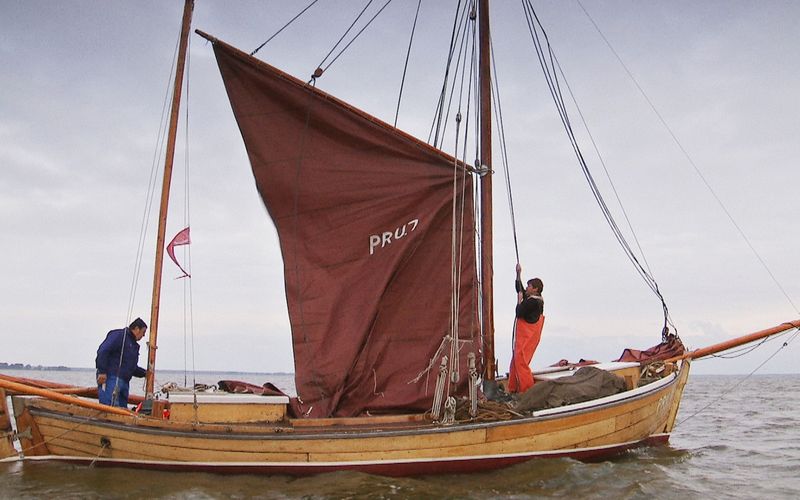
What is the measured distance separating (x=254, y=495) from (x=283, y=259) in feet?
13.7

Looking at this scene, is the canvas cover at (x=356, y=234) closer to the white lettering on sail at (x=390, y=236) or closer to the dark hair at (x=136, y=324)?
the white lettering on sail at (x=390, y=236)

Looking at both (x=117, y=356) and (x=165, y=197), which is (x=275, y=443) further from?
(x=165, y=197)

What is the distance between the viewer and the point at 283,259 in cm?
1067

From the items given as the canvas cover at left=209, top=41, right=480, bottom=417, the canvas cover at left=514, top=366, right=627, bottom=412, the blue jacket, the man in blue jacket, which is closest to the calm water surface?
the canvas cover at left=514, top=366, right=627, bottom=412

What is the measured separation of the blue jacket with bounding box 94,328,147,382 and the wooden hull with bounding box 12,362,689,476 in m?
1.17

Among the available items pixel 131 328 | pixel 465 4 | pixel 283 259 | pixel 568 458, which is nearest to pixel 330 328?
pixel 283 259

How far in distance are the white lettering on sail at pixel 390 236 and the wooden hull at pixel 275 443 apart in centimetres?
309

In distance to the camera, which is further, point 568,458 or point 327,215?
point 327,215

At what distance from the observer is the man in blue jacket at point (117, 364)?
32.4 ft

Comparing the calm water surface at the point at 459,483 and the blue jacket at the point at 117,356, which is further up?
the blue jacket at the point at 117,356

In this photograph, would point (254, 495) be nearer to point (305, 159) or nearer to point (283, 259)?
point (283, 259)

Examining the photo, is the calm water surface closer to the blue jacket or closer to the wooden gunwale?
the wooden gunwale

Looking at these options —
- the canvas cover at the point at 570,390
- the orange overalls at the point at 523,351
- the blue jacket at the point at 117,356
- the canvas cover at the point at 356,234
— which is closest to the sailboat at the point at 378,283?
the canvas cover at the point at 356,234

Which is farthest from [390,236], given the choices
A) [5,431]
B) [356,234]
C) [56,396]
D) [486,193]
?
[5,431]
